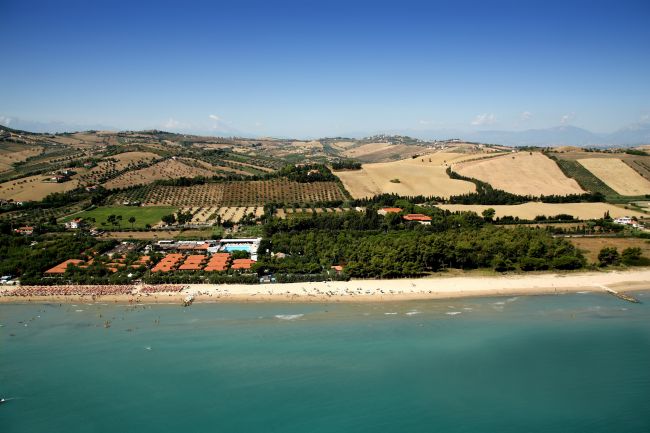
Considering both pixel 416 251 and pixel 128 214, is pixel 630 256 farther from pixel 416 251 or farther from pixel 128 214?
pixel 128 214

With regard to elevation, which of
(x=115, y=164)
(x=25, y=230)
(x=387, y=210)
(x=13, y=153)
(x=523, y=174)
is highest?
(x=523, y=174)

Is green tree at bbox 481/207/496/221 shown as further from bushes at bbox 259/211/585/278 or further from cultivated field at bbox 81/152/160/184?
cultivated field at bbox 81/152/160/184

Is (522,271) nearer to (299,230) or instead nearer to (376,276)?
(376,276)

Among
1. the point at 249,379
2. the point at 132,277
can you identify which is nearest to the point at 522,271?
the point at 249,379

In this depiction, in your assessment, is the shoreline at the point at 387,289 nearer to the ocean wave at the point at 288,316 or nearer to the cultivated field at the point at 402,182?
the ocean wave at the point at 288,316

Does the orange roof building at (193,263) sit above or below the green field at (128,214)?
below

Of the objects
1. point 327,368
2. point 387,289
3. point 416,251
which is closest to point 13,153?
point 416,251

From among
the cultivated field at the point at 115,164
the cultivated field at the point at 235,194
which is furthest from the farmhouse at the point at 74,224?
the cultivated field at the point at 115,164
